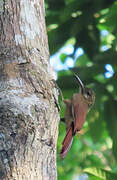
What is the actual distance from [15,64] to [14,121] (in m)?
0.43

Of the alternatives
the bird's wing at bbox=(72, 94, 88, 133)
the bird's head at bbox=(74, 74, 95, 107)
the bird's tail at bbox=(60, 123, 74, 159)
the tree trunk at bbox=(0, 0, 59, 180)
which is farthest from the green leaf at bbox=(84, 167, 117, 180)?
the tree trunk at bbox=(0, 0, 59, 180)

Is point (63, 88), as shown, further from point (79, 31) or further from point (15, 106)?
point (15, 106)

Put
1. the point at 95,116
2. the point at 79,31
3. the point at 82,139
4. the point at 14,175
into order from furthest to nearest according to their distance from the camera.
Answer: the point at 82,139, the point at 79,31, the point at 95,116, the point at 14,175

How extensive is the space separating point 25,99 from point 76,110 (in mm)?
1917

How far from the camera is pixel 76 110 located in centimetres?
380

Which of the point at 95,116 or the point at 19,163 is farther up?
the point at 95,116

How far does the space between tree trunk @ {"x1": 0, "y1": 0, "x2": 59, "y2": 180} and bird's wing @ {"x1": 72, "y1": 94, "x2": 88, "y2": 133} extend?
127 centimetres

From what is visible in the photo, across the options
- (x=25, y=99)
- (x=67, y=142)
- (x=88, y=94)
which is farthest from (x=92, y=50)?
(x=25, y=99)

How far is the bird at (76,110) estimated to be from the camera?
344cm

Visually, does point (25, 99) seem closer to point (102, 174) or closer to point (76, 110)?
point (102, 174)

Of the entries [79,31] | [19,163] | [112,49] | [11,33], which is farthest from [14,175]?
[79,31]

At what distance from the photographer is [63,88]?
12.7 ft

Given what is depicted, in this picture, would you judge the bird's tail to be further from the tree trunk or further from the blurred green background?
the tree trunk

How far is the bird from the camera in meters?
3.44
